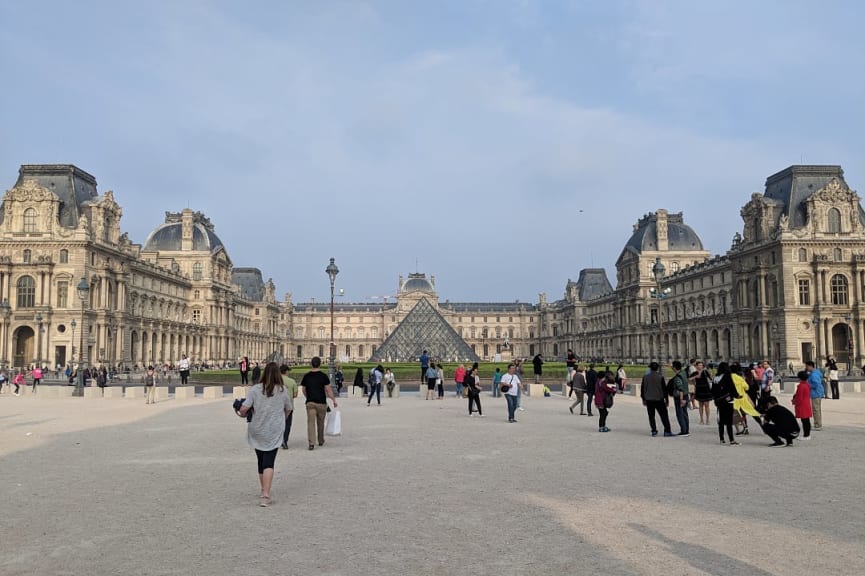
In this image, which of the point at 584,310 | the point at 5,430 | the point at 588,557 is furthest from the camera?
the point at 584,310

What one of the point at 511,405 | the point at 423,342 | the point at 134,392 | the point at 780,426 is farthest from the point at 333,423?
the point at 423,342

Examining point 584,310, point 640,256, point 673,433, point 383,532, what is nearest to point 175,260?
point 640,256

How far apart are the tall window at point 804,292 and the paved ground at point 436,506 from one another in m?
42.7

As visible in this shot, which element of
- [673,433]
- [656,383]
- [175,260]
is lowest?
[673,433]

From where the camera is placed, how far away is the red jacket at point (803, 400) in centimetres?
1417

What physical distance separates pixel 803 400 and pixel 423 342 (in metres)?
52.9

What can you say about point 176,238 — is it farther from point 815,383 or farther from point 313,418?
point 815,383

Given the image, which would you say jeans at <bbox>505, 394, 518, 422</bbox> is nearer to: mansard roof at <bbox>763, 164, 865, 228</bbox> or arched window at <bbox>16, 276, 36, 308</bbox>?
arched window at <bbox>16, 276, 36, 308</bbox>

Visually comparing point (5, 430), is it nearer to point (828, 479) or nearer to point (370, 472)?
point (370, 472)

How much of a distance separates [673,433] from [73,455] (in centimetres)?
1217

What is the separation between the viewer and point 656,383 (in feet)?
48.1

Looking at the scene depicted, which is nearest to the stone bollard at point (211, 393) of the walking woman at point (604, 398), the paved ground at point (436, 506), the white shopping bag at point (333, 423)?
the paved ground at point (436, 506)

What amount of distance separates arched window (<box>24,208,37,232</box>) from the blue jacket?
2080 inches

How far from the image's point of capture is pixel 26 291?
50781mm
